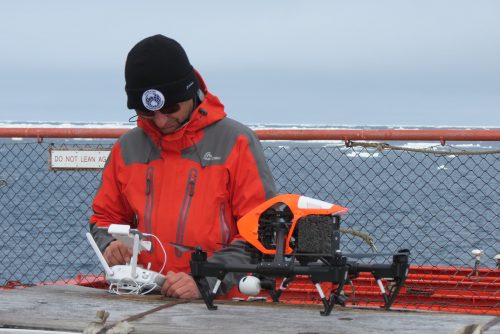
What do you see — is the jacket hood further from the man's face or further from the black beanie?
the black beanie

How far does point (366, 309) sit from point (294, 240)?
372 mm

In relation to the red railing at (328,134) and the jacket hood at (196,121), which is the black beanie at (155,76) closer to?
the jacket hood at (196,121)

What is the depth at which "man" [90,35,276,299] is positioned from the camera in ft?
13.8

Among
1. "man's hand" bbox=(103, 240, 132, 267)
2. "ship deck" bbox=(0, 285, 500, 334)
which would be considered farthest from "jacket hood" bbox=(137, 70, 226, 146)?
"ship deck" bbox=(0, 285, 500, 334)

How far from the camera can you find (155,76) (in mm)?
4191

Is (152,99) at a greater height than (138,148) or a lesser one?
greater

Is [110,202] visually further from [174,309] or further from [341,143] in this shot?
[341,143]

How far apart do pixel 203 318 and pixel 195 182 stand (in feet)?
3.10

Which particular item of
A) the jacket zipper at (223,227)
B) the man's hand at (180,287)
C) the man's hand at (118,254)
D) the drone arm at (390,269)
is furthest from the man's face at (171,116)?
the drone arm at (390,269)

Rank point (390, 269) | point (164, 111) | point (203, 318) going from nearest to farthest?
point (203, 318)
point (390, 269)
point (164, 111)

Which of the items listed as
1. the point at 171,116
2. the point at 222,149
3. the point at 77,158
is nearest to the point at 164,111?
the point at 171,116

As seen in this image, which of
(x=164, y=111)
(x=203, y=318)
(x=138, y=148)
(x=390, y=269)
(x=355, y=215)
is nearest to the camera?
(x=203, y=318)

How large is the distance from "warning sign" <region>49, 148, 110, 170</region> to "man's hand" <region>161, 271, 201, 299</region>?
3.36 metres

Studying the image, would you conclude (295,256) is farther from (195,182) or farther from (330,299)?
(195,182)
